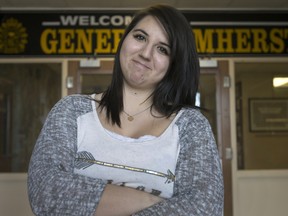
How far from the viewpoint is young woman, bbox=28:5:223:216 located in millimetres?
809

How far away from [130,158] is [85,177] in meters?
0.13

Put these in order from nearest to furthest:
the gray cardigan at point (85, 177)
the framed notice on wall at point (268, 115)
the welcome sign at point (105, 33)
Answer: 1. the gray cardigan at point (85, 177)
2. the framed notice on wall at point (268, 115)
3. the welcome sign at point (105, 33)

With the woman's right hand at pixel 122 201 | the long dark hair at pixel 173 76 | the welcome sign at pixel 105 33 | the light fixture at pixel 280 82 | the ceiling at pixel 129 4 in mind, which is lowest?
the woman's right hand at pixel 122 201

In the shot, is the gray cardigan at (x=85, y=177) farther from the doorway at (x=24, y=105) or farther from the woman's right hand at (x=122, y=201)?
the doorway at (x=24, y=105)

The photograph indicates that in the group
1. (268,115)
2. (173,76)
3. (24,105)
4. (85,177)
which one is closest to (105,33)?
(24,105)

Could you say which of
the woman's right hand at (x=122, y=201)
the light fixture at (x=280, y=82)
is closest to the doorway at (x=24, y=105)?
the light fixture at (x=280, y=82)

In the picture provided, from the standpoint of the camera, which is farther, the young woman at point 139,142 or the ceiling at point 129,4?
the ceiling at point 129,4

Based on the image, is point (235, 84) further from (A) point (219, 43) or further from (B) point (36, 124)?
(B) point (36, 124)

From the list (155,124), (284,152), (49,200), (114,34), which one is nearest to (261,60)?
(284,152)

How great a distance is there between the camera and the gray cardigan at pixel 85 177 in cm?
79

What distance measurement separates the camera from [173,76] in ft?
3.51

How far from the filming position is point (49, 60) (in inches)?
145

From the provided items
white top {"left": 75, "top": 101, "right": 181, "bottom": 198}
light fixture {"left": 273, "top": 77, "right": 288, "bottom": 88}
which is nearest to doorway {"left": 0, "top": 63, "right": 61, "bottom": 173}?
light fixture {"left": 273, "top": 77, "right": 288, "bottom": 88}

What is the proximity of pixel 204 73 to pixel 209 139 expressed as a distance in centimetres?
282
